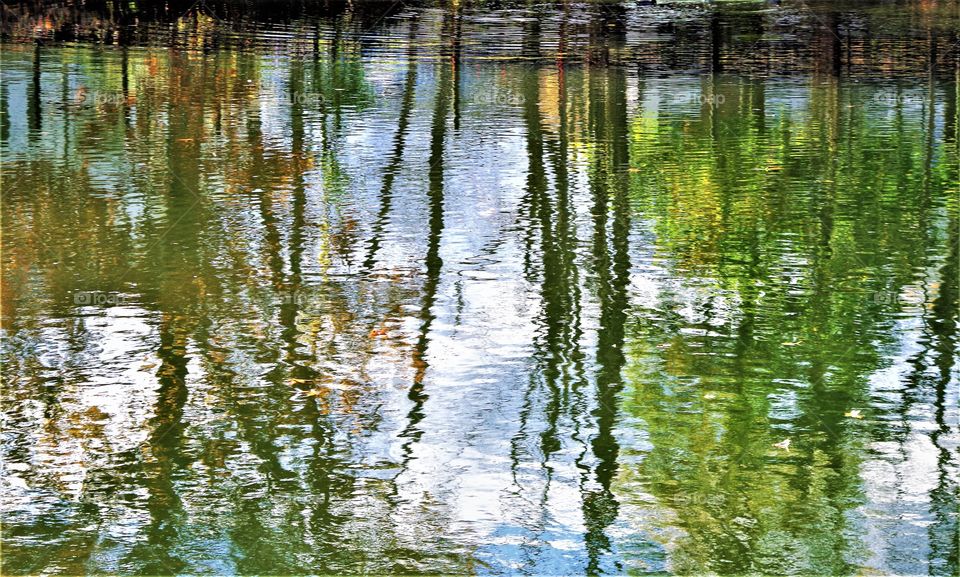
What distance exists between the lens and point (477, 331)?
30.2 ft

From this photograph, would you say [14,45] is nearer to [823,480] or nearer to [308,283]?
[308,283]

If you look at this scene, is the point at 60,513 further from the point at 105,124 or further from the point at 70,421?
the point at 105,124

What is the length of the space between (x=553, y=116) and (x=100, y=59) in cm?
833

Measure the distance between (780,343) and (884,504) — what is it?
2441 millimetres

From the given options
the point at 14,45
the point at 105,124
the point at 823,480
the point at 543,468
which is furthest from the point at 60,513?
the point at 14,45

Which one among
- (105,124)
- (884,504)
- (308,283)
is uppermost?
(105,124)

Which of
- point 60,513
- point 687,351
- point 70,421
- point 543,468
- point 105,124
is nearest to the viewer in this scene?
point 60,513

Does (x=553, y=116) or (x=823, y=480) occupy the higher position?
(x=553, y=116)

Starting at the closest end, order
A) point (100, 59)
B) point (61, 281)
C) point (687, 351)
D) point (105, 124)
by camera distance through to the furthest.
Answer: point (687, 351), point (61, 281), point (105, 124), point (100, 59)

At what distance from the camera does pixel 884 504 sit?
21.6 ft

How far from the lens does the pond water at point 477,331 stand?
20.9ft

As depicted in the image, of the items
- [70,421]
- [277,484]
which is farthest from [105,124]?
[277,484]

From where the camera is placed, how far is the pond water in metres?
6.37

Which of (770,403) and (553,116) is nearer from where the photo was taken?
(770,403)
